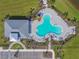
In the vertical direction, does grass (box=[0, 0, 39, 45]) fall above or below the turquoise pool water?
above

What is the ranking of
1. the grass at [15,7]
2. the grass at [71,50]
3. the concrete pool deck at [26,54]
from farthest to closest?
the grass at [15,7] → the grass at [71,50] → the concrete pool deck at [26,54]

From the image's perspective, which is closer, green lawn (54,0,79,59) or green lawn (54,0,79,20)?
green lawn (54,0,79,59)

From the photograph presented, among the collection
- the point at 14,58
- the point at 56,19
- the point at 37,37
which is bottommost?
the point at 14,58

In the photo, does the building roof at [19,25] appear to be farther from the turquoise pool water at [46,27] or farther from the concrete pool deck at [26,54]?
the concrete pool deck at [26,54]

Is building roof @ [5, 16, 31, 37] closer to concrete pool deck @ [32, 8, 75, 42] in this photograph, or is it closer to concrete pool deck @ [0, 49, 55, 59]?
concrete pool deck @ [32, 8, 75, 42]

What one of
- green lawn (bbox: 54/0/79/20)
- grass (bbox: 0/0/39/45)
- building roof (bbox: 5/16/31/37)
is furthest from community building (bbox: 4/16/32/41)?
green lawn (bbox: 54/0/79/20)

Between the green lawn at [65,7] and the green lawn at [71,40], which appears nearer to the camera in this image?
the green lawn at [71,40]

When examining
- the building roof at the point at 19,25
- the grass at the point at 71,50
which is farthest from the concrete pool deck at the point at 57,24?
the grass at the point at 71,50

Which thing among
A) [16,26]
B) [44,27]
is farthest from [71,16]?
[16,26]

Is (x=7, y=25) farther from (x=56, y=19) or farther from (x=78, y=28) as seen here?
(x=78, y=28)
